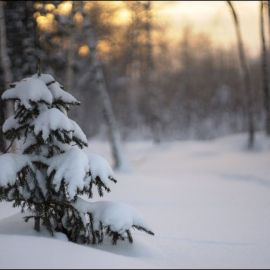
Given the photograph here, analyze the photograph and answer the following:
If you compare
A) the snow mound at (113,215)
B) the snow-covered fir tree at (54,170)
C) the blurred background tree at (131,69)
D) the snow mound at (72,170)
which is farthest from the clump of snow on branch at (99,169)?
the blurred background tree at (131,69)

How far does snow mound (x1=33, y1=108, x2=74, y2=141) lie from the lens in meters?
4.99

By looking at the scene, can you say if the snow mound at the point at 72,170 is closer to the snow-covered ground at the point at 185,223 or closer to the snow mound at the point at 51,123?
the snow mound at the point at 51,123

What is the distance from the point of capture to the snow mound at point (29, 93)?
16.8 ft

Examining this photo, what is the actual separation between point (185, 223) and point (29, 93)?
4075mm

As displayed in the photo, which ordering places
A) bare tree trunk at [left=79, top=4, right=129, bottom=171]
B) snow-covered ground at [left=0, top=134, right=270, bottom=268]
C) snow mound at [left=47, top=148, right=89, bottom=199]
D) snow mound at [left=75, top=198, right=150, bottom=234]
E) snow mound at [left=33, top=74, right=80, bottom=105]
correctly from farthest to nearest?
bare tree trunk at [left=79, top=4, right=129, bottom=171], snow mound at [left=33, top=74, right=80, bottom=105], snow mound at [left=75, top=198, right=150, bottom=234], snow mound at [left=47, top=148, right=89, bottom=199], snow-covered ground at [left=0, top=134, right=270, bottom=268]

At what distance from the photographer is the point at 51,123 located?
5.00 metres

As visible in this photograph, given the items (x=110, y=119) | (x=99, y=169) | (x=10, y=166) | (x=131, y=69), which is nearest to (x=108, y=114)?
(x=110, y=119)

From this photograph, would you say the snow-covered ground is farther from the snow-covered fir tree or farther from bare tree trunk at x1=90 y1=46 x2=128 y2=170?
bare tree trunk at x1=90 y1=46 x2=128 y2=170

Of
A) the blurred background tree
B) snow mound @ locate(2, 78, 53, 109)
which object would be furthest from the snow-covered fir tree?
the blurred background tree

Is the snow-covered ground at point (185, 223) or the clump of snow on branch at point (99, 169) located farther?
the clump of snow on branch at point (99, 169)

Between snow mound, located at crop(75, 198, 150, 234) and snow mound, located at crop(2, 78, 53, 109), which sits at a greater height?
snow mound, located at crop(2, 78, 53, 109)

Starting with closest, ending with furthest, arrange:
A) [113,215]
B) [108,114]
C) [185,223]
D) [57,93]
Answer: [113,215], [57,93], [185,223], [108,114]

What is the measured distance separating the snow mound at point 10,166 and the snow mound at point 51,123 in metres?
0.44

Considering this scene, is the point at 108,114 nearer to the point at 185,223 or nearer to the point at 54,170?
the point at 185,223
